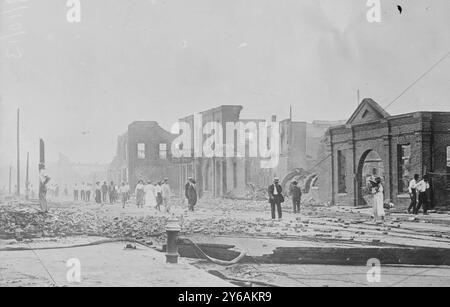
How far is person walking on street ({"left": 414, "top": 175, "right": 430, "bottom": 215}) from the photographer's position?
45.7 ft

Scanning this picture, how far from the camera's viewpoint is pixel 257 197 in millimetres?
14562

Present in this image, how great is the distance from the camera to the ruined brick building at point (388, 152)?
15031 millimetres

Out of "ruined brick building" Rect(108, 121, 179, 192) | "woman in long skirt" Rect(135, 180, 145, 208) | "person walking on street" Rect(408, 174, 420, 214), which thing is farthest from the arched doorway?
"woman in long skirt" Rect(135, 180, 145, 208)

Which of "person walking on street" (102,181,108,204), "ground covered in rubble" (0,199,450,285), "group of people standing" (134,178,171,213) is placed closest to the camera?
"ground covered in rubble" (0,199,450,285)

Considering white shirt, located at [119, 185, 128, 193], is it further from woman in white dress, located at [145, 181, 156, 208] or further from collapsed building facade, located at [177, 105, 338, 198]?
collapsed building facade, located at [177, 105, 338, 198]

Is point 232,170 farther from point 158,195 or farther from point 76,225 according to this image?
point 76,225

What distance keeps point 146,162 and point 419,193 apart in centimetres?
795

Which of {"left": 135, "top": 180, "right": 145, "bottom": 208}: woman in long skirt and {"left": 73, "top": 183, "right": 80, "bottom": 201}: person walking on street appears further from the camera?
{"left": 73, "top": 183, "right": 80, "bottom": 201}: person walking on street

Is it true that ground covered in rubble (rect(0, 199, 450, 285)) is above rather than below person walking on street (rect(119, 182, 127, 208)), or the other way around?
below

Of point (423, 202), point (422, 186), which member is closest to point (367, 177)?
point (423, 202)
